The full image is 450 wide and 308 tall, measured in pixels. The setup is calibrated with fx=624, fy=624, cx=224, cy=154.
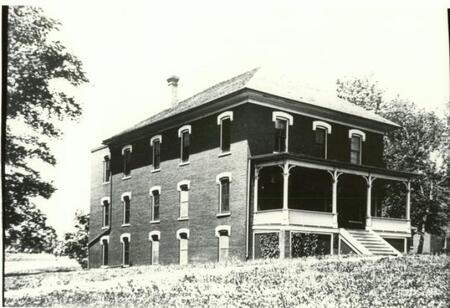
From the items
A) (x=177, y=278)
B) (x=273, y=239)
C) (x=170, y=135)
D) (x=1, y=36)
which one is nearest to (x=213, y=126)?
(x=170, y=135)

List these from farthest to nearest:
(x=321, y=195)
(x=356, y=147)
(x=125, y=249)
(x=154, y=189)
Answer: (x=125, y=249) → (x=154, y=189) → (x=356, y=147) → (x=321, y=195)

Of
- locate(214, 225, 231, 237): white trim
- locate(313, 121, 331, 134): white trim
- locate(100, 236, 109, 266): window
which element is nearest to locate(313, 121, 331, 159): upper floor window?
locate(313, 121, 331, 134): white trim

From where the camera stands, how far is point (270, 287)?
1278 cm

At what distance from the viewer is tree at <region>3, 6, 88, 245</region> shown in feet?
39.3

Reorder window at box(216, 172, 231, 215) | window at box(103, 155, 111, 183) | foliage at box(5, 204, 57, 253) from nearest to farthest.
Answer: foliage at box(5, 204, 57, 253) → window at box(216, 172, 231, 215) → window at box(103, 155, 111, 183)

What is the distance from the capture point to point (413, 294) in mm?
11414

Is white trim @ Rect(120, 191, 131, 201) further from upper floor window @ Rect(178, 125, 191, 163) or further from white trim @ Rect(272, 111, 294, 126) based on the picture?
white trim @ Rect(272, 111, 294, 126)

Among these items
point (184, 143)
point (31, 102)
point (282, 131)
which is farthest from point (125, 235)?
point (31, 102)

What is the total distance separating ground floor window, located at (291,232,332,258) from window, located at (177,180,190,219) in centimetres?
489

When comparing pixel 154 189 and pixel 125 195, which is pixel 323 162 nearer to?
pixel 154 189

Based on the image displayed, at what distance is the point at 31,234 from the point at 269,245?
8.42 metres

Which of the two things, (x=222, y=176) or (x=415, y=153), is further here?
(x=415, y=153)

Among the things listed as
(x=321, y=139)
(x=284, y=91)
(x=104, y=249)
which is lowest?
(x=104, y=249)

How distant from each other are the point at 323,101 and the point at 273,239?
5.88 m
